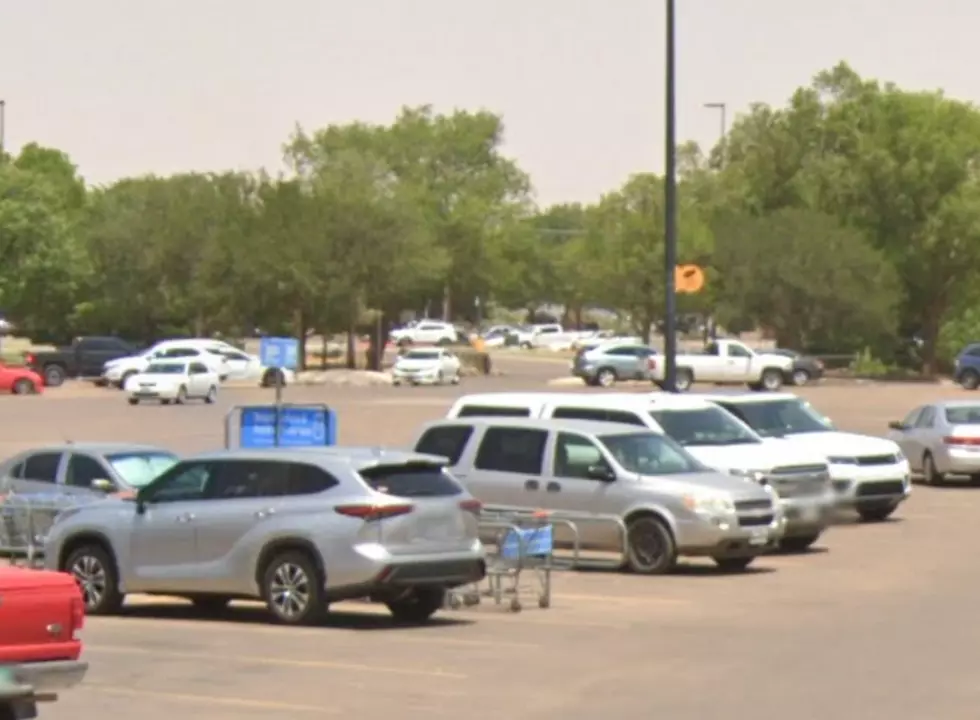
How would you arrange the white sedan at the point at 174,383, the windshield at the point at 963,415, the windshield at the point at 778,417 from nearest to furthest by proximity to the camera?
1. the windshield at the point at 778,417
2. the windshield at the point at 963,415
3. the white sedan at the point at 174,383

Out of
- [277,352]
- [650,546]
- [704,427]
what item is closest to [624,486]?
[650,546]

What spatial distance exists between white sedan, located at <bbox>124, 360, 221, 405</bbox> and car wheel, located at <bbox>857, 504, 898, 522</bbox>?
35985 mm

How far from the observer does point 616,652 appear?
16.8m

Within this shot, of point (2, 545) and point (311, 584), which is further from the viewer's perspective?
point (2, 545)

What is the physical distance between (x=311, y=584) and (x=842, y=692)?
18.0ft

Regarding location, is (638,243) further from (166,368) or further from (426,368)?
→ (166,368)

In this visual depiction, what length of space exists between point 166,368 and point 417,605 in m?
46.5

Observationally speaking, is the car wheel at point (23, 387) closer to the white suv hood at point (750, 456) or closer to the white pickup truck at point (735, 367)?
the white pickup truck at point (735, 367)

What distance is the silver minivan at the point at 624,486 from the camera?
2281 centimetres

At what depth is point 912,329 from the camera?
96.1m

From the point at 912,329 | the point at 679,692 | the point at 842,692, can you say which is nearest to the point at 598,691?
the point at 679,692

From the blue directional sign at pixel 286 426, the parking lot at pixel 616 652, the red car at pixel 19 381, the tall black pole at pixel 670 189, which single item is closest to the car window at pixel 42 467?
the blue directional sign at pixel 286 426

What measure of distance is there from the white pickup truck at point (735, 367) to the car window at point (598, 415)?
4827 cm

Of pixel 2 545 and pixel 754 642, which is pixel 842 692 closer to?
pixel 754 642
